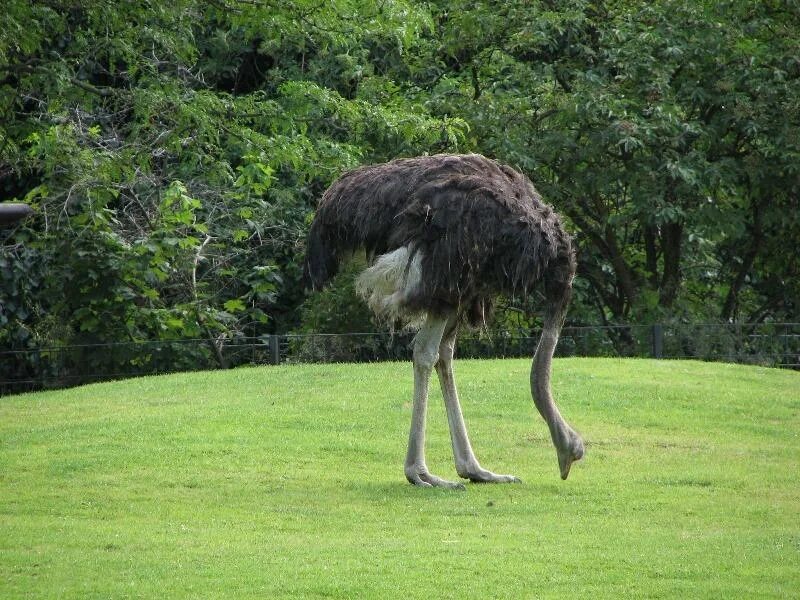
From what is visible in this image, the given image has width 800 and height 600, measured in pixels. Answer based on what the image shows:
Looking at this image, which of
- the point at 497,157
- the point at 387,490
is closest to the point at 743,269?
the point at 497,157

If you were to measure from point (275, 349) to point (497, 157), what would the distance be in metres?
4.53

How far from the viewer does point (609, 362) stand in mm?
18266

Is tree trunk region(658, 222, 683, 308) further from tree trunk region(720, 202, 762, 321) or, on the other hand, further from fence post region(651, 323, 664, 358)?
fence post region(651, 323, 664, 358)

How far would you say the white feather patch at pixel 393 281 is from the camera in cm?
1095

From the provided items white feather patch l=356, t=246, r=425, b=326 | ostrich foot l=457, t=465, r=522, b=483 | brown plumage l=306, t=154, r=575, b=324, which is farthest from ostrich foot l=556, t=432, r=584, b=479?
white feather patch l=356, t=246, r=425, b=326

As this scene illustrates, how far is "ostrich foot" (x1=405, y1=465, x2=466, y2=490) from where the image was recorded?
11289mm

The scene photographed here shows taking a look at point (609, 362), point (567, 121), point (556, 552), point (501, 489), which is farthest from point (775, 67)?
point (556, 552)

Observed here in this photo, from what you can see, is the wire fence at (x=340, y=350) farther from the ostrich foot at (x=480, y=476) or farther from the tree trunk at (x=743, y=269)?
the ostrich foot at (x=480, y=476)

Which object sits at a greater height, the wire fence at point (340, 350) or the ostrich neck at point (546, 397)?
the ostrich neck at point (546, 397)

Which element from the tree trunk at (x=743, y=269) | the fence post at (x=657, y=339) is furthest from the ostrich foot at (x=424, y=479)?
the tree trunk at (x=743, y=269)

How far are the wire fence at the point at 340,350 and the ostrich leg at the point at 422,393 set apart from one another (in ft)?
27.3

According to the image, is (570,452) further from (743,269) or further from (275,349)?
(743,269)

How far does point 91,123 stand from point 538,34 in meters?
6.78

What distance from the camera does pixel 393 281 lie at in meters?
11.0
